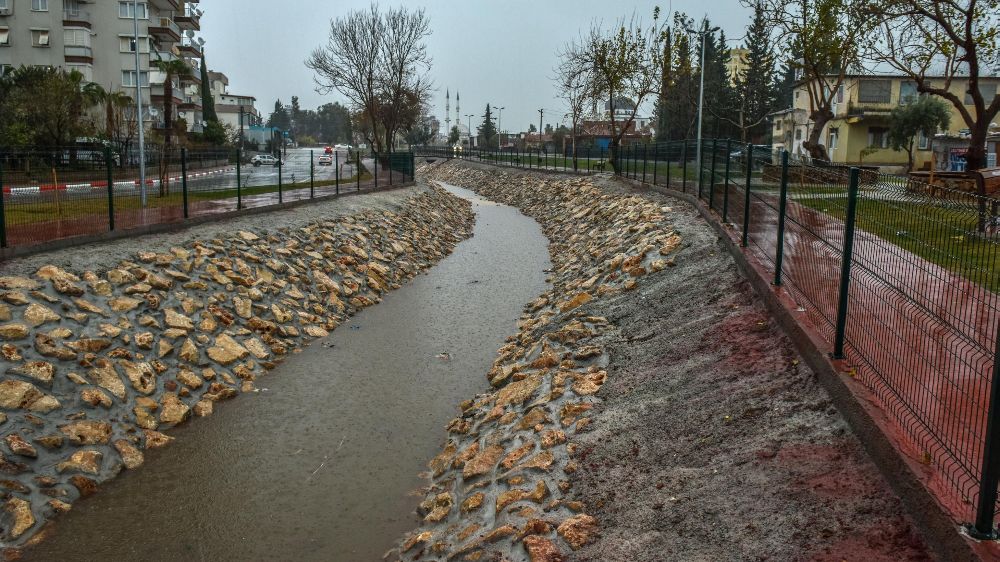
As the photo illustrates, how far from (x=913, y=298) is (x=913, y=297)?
0.01 metres

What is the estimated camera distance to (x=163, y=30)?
61031 mm

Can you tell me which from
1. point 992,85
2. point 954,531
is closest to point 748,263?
point 954,531

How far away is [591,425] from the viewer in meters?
8.12

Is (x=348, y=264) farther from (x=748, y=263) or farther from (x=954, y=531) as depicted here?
(x=954, y=531)

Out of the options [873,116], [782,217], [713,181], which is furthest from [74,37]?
[782,217]

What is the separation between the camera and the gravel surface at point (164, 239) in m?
11.6

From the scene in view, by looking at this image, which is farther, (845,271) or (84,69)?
(84,69)

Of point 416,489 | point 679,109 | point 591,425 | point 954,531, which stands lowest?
point 416,489

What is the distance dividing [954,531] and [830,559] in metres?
0.71

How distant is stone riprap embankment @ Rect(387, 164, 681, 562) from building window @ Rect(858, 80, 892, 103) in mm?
41882

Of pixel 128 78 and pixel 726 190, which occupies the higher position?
pixel 128 78

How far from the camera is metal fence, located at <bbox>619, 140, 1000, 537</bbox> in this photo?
4.67 meters

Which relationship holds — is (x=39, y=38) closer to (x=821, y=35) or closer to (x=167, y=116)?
(x=167, y=116)

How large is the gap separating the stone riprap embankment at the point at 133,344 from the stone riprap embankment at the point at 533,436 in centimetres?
355
